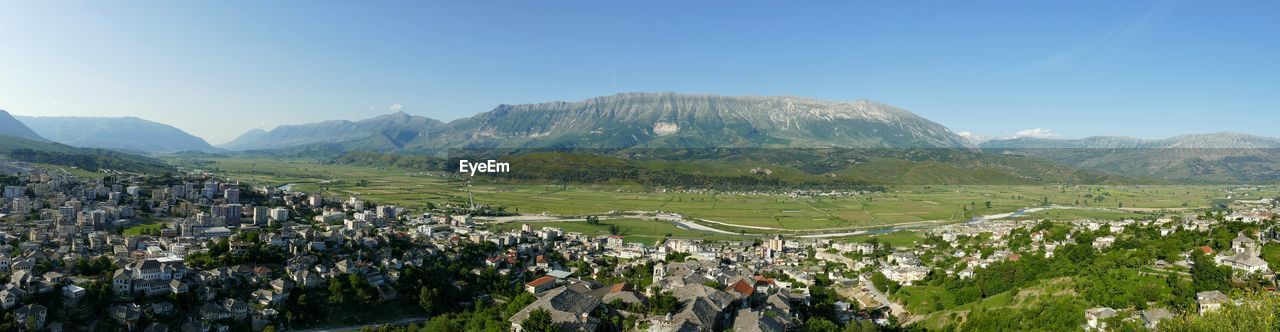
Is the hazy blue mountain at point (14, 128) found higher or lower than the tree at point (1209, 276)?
higher

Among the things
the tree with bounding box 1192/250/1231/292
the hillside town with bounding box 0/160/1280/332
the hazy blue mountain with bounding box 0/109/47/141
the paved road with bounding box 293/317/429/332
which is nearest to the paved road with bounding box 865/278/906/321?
the hillside town with bounding box 0/160/1280/332

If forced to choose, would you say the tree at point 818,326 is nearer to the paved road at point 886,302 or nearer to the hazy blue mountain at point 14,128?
the paved road at point 886,302

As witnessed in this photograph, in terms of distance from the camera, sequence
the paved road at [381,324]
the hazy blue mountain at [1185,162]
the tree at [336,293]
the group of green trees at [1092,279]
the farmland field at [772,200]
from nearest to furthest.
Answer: the group of green trees at [1092,279]
the paved road at [381,324]
the tree at [336,293]
the farmland field at [772,200]
the hazy blue mountain at [1185,162]

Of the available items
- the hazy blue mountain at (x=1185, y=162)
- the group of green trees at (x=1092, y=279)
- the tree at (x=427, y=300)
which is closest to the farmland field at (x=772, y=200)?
the group of green trees at (x=1092, y=279)

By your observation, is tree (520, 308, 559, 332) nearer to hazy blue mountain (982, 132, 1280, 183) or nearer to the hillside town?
the hillside town

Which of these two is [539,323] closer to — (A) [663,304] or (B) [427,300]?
(A) [663,304]
